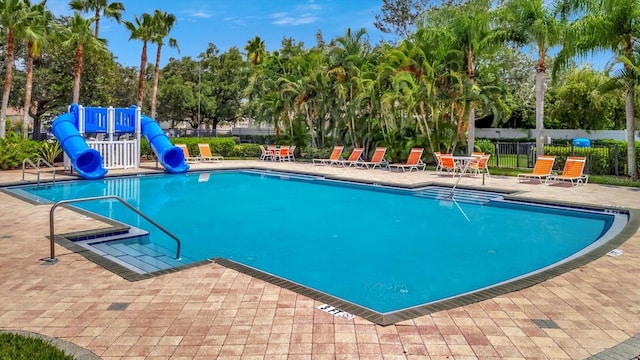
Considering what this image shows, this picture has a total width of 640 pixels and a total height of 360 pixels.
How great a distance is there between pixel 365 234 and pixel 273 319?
16.2 feet

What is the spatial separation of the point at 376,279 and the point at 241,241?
2835 millimetres

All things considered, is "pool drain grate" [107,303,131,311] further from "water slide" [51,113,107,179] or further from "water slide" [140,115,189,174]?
"water slide" [140,115,189,174]

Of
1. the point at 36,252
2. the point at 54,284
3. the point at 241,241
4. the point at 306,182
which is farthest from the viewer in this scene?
the point at 306,182

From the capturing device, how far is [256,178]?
720 inches

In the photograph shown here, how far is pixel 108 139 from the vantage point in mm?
18969

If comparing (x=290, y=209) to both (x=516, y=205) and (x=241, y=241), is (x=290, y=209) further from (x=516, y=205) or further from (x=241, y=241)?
(x=516, y=205)

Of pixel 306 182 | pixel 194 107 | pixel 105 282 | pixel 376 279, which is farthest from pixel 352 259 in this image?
pixel 194 107

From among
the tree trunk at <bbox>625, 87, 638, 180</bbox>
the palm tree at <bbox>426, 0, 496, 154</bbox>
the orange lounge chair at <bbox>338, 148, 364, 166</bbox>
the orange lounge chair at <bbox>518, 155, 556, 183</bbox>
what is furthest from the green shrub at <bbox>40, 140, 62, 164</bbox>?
the tree trunk at <bbox>625, 87, 638, 180</bbox>

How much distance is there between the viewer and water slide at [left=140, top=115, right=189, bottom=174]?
1848 centimetres

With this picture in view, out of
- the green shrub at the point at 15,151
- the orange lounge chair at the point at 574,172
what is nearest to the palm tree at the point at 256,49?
the green shrub at the point at 15,151

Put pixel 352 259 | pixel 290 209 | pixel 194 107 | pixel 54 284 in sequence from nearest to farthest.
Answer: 1. pixel 54 284
2. pixel 352 259
3. pixel 290 209
4. pixel 194 107

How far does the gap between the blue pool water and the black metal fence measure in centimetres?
698

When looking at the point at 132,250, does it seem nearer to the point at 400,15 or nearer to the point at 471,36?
the point at 471,36

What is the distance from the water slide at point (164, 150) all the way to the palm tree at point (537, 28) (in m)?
12.8
